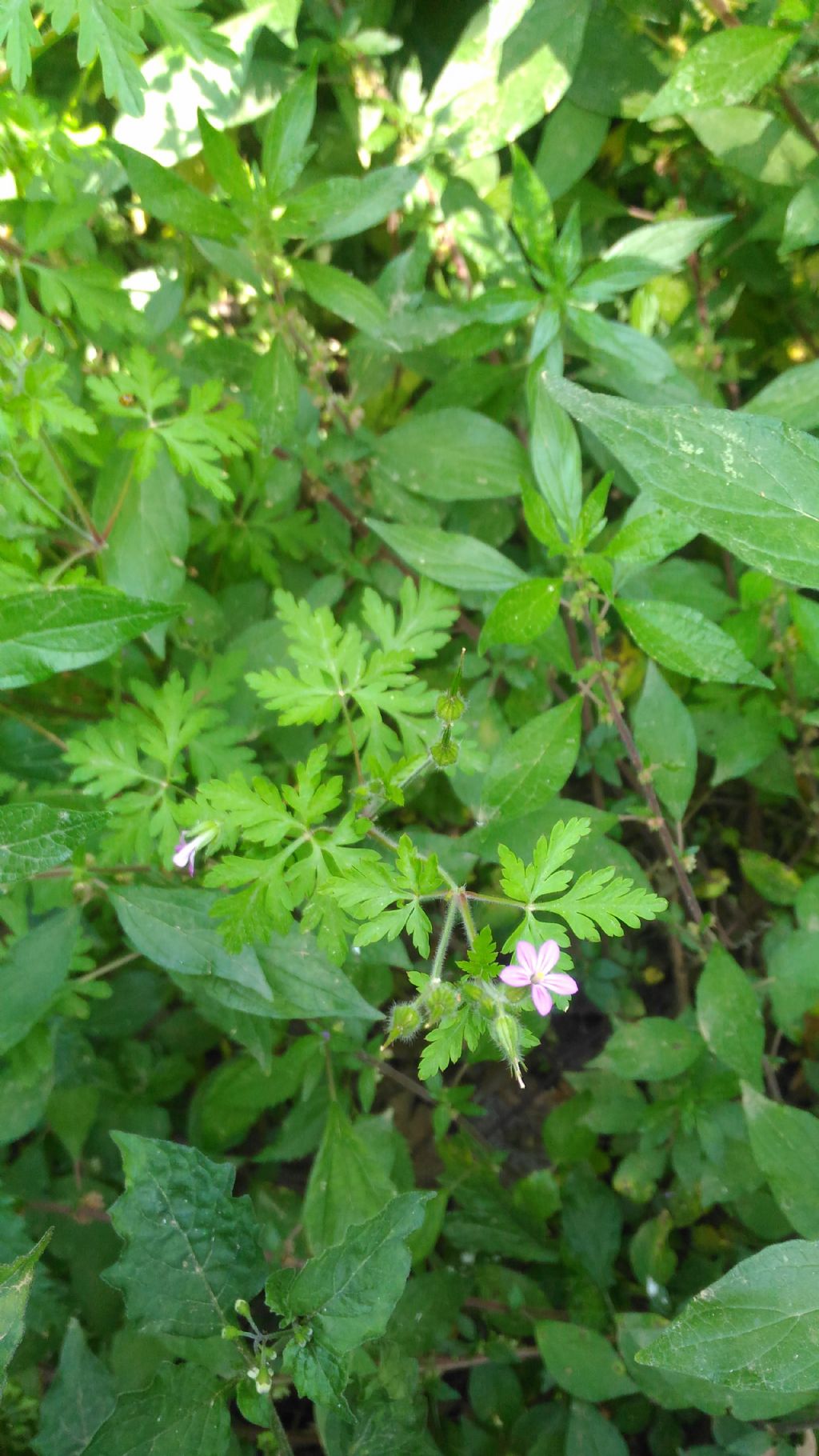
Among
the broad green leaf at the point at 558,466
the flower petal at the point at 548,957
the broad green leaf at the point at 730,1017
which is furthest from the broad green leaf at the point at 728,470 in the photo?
the broad green leaf at the point at 730,1017

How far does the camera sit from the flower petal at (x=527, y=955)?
3.61 ft

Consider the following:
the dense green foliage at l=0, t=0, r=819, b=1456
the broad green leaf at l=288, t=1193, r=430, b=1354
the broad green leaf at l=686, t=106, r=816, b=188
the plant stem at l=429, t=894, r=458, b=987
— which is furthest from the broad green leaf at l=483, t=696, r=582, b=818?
the broad green leaf at l=686, t=106, r=816, b=188

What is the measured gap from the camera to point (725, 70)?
A: 5.58 feet

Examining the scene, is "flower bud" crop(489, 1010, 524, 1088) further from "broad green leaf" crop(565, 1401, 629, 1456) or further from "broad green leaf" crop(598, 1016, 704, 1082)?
"broad green leaf" crop(565, 1401, 629, 1456)

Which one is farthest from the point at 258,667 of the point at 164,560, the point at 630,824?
the point at 630,824

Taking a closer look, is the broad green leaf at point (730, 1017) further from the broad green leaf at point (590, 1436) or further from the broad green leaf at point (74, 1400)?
the broad green leaf at point (74, 1400)

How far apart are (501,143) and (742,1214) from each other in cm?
233

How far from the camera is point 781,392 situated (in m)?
1.81

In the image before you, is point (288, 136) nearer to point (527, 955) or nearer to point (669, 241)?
point (669, 241)

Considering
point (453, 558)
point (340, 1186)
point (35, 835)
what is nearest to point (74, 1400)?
point (340, 1186)

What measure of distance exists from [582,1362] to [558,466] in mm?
1630

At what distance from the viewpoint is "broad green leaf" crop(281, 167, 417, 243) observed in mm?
1635

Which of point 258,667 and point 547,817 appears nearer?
point 547,817

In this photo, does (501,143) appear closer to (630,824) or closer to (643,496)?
(643,496)
